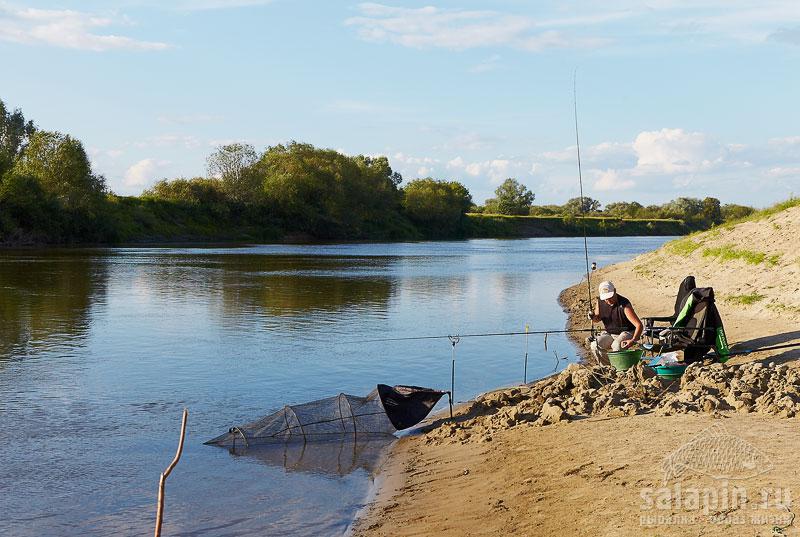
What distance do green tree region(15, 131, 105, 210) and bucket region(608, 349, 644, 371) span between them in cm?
8031

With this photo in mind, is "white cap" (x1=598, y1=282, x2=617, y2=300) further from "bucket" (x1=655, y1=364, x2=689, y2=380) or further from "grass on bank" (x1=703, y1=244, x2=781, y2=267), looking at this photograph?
"grass on bank" (x1=703, y1=244, x2=781, y2=267)

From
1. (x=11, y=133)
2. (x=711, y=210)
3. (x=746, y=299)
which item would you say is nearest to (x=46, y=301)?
(x=746, y=299)

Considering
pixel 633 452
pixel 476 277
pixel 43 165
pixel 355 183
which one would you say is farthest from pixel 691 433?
pixel 355 183

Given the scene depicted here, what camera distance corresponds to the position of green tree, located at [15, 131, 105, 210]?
8481 centimetres

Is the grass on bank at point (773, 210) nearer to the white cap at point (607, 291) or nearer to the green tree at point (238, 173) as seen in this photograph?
the white cap at point (607, 291)

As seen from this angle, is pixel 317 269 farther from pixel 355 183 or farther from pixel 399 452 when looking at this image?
pixel 355 183

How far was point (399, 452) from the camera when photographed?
37.0 ft

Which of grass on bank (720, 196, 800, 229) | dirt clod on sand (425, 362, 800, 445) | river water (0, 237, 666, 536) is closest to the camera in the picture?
river water (0, 237, 666, 536)

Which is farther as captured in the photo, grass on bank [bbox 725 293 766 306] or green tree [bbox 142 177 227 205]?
green tree [bbox 142 177 227 205]

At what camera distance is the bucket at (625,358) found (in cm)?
1316

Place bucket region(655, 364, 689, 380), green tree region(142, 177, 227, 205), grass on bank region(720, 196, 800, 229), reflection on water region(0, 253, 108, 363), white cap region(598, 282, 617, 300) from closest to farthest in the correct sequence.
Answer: bucket region(655, 364, 689, 380) < white cap region(598, 282, 617, 300) < reflection on water region(0, 253, 108, 363) < grass on bank region(720, 196, 800, 229) < green tree region(142, 177, 227, 205)

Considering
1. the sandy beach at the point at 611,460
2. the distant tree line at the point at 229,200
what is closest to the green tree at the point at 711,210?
the distant tree line at the point at 229,200

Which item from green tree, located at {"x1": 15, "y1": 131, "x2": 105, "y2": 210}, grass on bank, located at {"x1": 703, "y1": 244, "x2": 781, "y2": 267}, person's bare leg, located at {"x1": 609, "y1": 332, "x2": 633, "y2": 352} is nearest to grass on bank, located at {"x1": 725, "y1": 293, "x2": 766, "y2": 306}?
grass on bank, located at {"x1": 703, "y1": 244, "x2": 781, "y2": 267}

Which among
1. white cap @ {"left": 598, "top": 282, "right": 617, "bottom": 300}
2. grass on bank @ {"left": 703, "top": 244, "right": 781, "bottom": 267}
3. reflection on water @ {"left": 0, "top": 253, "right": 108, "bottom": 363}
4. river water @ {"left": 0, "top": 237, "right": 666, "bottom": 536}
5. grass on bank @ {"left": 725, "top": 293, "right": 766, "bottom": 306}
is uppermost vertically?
grass on bank @ {"left": 703, "top": 244, "right": 781, "bottom": 267}
